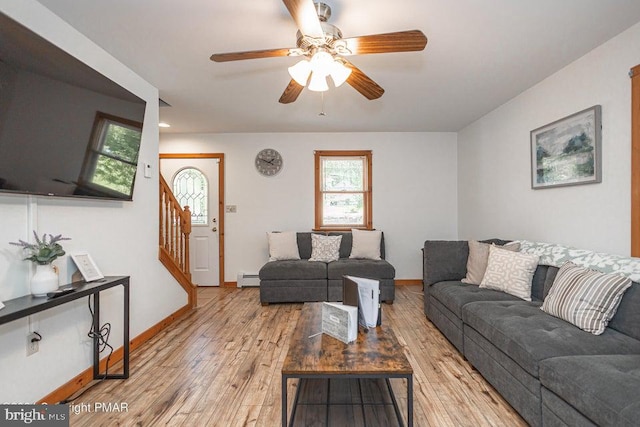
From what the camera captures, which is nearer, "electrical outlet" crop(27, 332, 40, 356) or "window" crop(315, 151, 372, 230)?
"electrical outlet" crop(27, 332, 40, 356)

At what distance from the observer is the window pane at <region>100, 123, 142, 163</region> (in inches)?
88.9

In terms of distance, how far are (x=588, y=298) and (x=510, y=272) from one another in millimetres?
Answer: 766

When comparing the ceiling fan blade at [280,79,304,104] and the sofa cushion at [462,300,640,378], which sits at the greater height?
the ceiling fan blade at [280,79,304,104]

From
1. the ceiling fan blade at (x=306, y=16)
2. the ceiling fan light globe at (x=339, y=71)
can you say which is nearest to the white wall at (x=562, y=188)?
the ceiling fan light globe at (x=339, y=71)

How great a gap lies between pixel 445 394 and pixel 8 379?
2.58m

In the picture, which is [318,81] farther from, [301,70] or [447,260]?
[447,260]

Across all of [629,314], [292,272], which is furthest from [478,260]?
[292,272]

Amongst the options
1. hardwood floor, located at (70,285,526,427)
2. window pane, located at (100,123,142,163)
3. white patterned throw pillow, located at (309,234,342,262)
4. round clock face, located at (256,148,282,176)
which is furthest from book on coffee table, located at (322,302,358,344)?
round clock face, located at (256,148,282,176)

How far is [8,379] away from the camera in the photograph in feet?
5.48

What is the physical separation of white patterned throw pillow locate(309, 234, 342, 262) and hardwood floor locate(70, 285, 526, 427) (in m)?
1.27

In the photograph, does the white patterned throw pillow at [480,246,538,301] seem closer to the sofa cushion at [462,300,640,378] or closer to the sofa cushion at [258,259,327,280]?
the sofa cushion at [462,300,640,378]

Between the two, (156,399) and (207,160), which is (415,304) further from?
(207,160)

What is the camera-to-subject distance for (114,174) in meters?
2.37

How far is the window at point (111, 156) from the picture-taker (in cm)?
212
